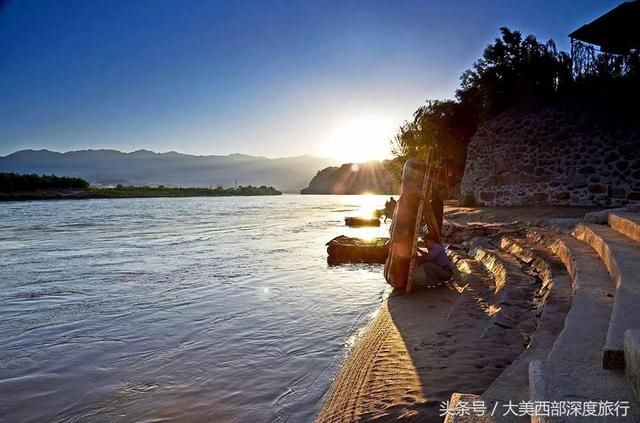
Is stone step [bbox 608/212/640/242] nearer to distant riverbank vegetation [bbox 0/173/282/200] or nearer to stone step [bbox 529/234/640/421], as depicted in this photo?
stone step [bbox 529/234/640/421]

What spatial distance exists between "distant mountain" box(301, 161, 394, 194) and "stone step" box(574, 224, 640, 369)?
428ft

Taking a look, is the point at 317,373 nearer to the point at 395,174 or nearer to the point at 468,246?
the point at 468,246

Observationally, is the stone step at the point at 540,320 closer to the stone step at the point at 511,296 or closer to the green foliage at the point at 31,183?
the stone step at the point at 511,296

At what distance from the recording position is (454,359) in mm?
3641

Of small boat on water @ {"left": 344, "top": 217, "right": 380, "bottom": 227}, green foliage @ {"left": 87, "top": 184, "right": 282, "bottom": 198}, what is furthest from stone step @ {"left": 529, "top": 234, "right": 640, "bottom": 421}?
green foliage @ {"left": 87, "top": 184, "right": 282, "bottom": 198}

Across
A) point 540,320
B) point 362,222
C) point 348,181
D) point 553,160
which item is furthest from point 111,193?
point 348,181

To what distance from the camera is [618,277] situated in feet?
11.8

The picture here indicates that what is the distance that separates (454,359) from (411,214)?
10.2ft

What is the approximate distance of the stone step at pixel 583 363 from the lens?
Answer: 1.94m

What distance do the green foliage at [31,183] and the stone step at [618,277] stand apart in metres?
62.5

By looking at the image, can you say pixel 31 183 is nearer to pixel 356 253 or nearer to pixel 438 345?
pixel 356 253

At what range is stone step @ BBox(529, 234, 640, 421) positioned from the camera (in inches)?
76.4

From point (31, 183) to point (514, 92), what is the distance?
59653 millimetres

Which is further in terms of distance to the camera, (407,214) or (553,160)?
(553,160)
